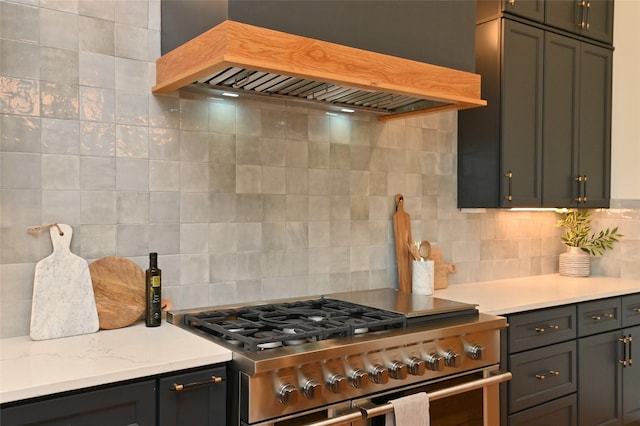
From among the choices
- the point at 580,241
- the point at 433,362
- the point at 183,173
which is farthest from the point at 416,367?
the point at 580,241

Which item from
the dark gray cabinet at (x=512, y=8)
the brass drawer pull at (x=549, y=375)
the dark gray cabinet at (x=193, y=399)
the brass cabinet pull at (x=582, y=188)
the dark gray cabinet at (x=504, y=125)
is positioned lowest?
the brass drawer pull at (x=549, y=375)

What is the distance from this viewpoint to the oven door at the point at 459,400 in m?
1.92

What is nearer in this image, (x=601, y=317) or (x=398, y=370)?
(x=398, y=370)

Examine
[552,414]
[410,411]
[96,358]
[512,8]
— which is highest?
[512,8]

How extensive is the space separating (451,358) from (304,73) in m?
1.14

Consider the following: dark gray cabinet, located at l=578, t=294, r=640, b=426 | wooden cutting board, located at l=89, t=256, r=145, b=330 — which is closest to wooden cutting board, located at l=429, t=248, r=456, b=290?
dark gray cabinet, located at l=578, t=294, r=640, b=426

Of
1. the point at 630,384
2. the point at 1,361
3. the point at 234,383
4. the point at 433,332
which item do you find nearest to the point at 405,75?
the point at 433,332

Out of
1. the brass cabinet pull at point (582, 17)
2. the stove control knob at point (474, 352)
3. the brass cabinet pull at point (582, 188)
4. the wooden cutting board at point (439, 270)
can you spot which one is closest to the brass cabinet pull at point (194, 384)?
the stove control knob at point (474, 352)

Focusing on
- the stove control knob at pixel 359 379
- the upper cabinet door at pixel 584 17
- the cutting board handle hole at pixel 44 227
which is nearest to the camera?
the stove control knob at pixel 359 379

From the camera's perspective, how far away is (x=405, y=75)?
2.17 meters

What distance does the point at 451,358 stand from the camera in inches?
82.5

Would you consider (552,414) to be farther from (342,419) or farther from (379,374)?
(342,419)

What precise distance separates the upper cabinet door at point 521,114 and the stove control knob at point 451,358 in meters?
1.14

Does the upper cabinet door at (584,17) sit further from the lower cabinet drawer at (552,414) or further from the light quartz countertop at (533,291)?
the lower cabinet drawer at (552,414)
